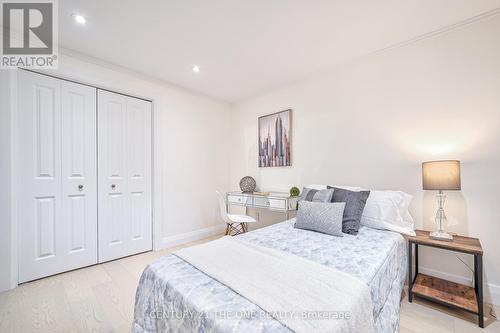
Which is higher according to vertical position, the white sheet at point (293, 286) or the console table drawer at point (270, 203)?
the console table drawer at point (270, 203)

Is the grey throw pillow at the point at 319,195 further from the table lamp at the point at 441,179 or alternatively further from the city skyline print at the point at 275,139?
the city skyline print at the point at 275,139

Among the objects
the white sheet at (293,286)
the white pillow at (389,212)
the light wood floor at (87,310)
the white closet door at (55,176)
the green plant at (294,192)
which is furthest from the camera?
the green plant at (294,192)

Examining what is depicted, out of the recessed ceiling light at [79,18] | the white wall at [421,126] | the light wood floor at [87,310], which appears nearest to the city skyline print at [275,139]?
the white wall at [421,126]

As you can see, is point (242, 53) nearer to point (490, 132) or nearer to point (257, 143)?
point (257, 143)

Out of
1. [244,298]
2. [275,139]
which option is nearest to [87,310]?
[244,298]

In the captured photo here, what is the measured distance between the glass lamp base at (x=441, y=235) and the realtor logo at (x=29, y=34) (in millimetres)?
3819

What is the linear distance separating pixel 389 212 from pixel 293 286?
5.05 ft

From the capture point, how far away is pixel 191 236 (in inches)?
138

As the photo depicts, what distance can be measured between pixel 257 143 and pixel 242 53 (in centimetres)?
158

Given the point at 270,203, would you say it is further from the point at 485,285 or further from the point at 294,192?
the point at 485,285

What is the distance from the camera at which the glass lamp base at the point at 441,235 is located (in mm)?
1845

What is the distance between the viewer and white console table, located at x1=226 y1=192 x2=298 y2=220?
295cm

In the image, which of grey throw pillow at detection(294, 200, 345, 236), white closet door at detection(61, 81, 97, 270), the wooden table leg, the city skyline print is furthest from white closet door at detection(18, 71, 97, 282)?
the wooden table leg

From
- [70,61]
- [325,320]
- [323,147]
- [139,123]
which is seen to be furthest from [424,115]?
[70,61]
